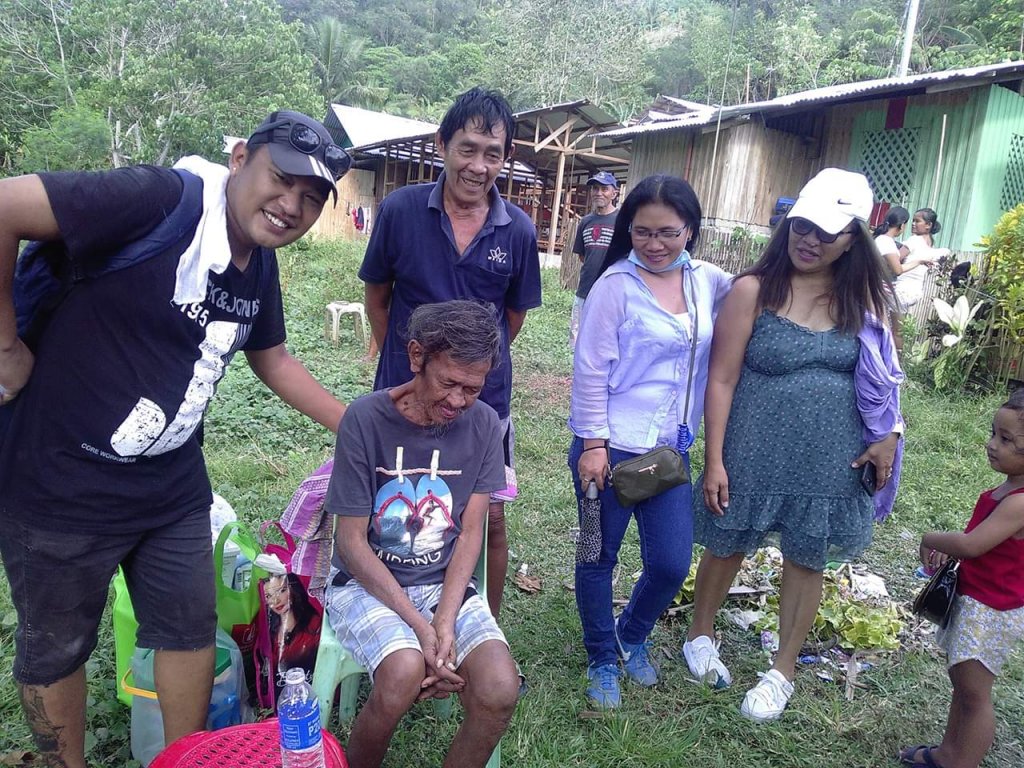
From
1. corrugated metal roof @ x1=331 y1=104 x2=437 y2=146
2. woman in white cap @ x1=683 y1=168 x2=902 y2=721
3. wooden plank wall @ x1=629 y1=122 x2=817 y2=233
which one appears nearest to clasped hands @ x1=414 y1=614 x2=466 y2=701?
woman in white cap @ x1=683 y1=168 x2=902 y2=721

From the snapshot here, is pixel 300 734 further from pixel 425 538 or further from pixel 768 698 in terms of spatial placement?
pixel 768 698

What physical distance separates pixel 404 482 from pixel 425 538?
0.19 metres

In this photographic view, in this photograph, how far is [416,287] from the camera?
8.70 ft

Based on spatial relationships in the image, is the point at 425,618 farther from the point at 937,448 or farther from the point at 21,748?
the point at 937,448

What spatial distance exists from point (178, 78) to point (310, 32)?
1090 inches

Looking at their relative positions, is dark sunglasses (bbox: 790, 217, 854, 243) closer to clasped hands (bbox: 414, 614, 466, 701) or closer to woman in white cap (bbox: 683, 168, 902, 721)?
woman in white cap (bbox: 683, 168, 902, 721)

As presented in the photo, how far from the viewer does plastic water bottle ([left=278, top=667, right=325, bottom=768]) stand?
146 centimetres

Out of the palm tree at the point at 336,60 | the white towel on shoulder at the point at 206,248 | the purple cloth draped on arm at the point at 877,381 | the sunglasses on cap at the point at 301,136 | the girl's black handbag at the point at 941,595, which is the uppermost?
the palm tree at the point at 336,60

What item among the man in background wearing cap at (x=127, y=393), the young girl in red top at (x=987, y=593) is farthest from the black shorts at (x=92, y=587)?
the young girl in red top at (x=987, y=593)

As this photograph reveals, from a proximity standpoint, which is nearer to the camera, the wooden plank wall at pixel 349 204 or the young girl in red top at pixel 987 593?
the young girl in red top at pixel 987 593

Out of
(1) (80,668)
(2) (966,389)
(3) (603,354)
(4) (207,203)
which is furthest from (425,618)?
(2) (966,389)

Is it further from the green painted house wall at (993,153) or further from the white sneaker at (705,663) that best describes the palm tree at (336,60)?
the white sneaker at (705,663)

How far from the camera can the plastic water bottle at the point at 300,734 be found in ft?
4.81

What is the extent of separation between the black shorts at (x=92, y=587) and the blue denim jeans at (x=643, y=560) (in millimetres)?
1327
